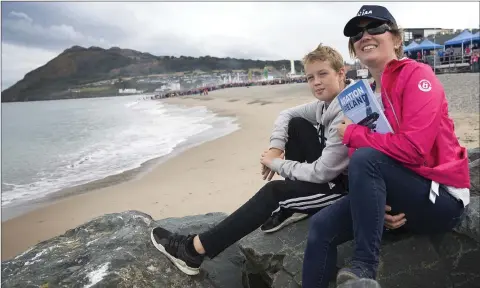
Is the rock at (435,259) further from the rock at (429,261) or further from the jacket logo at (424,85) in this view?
the jacket logo at (424,85)

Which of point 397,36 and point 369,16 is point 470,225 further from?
point 369,16

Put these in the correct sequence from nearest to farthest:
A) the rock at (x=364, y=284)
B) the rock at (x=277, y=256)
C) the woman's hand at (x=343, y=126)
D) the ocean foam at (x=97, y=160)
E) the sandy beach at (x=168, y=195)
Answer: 1. the rock at (x=364, y=284)
2. the woman's hand at (x=343, y=126)
3. the rock at (x=277, y=256)
4. the sandy beach at (x=168, y=195)
5. the ocean foam at (x=97, y=160)

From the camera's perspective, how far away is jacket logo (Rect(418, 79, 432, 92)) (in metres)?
1.95

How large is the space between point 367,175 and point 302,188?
626 mm

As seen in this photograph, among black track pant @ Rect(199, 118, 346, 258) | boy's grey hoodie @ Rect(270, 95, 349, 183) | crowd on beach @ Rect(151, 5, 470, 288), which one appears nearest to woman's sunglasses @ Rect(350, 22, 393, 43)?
crowd on beach @ Rect(151, 5, 470, 288)

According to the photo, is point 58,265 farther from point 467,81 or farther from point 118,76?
point 118,76

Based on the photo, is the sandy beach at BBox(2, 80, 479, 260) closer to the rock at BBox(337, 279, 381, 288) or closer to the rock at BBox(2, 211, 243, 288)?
the rock at BBox(2, 211, 243, 288)

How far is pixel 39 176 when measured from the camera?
9.92m

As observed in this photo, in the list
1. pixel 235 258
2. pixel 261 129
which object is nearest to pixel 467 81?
pixel 261 129

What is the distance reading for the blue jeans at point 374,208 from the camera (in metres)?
1.92

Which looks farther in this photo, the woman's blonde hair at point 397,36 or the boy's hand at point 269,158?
the boy's hand at point 269,158

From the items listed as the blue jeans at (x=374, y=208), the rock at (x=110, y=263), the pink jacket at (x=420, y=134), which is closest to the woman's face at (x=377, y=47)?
the pink jacket at (x=420, y=134)

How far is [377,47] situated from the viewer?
2.21 meters

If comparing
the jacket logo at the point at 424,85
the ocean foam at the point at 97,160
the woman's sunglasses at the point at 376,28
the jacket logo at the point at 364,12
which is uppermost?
the jacket logo at the point at 364,12
